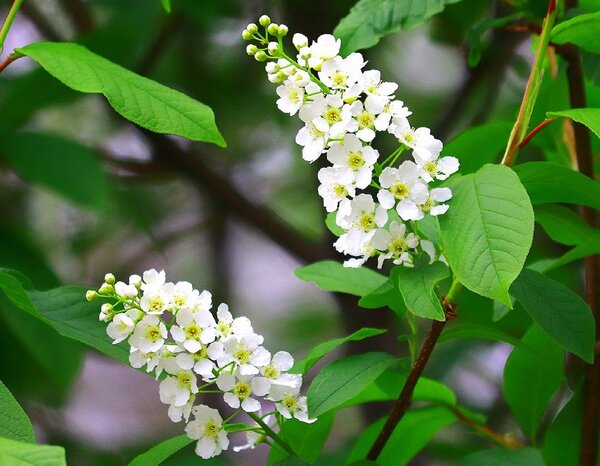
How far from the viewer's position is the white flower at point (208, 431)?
23.5 inches

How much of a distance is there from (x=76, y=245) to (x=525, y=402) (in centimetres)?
110

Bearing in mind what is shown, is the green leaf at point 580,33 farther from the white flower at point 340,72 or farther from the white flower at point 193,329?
the white flower at point 193,329

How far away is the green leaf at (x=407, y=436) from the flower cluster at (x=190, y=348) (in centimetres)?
16

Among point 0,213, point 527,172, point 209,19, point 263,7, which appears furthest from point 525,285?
point 0,213

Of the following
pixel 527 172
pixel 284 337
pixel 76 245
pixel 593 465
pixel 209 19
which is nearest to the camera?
pixel 527 172

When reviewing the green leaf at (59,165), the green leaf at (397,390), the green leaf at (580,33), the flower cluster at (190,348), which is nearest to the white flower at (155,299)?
the flower cluster at (190,348)

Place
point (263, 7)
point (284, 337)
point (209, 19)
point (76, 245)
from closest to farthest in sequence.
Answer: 1. point (209, 19)
2. point (263, 7)
3. point (76, 245)
4. point (284, 337)

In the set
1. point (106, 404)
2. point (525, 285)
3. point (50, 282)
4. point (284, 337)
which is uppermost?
point (525, 285)

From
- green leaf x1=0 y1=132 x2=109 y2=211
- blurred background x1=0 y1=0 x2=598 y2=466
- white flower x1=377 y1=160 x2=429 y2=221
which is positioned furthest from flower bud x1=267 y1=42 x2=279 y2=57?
green leaf x1=0 y1=132 x2=109 y2=211

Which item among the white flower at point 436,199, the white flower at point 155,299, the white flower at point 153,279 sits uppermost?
the white flower at point 436,199

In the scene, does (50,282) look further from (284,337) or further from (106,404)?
(106,404)

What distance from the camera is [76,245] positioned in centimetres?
173

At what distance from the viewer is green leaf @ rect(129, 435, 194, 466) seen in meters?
0.61

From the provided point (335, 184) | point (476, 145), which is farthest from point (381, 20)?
point (335, 184)
